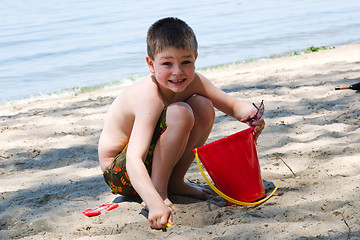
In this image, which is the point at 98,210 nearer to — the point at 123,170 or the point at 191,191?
the point at 123,170

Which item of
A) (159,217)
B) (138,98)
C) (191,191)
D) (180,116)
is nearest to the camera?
(159,217)

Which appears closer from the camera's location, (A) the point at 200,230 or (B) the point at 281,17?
(A) the point at 200,230

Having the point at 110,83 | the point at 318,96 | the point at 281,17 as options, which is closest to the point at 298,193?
the point at 318,96

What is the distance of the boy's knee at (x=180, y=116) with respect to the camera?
228 centimetres

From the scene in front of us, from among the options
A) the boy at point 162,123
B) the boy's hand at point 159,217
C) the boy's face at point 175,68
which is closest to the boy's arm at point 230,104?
the boy at point 162,123

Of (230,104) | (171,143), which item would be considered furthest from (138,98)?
(230,104)

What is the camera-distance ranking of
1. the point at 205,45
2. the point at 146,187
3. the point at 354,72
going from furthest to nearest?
the point at 205,45, the point at 354,72, the point at 146,187

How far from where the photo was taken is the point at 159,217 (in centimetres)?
212

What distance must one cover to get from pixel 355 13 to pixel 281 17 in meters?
1.85

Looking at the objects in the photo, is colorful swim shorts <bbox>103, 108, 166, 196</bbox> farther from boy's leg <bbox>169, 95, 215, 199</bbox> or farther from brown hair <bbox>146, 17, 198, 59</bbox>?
brown hair <bbox>146, 17, 198, 59</bbox>

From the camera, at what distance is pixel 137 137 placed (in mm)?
2268

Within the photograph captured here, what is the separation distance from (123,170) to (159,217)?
0.41m

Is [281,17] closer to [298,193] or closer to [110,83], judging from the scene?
[110,83]

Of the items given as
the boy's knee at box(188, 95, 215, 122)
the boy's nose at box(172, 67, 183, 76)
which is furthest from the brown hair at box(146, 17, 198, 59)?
the boy's knee at box(188, 95, 215, 122)
